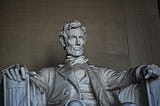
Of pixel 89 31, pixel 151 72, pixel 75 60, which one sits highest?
pixel 89 31

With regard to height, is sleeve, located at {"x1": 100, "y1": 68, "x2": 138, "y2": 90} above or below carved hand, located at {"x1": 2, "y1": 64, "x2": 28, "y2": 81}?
below

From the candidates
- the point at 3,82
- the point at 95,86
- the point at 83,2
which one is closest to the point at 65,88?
the point at 95,86

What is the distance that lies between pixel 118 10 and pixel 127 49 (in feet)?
1.41

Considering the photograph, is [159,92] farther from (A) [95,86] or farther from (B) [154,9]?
(B) [154,9]

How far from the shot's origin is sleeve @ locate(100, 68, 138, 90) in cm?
476

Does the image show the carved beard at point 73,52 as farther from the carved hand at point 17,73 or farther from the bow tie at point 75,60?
the carved hand at point 17,73

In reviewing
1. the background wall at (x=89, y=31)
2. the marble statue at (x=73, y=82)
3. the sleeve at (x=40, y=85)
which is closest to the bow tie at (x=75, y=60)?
the marble statue at (x=73, y=82)

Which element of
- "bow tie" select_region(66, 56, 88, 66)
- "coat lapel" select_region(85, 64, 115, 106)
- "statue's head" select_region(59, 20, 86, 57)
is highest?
"statue's head" select_region(59, 20, 86, 57)

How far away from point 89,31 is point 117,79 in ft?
4.77

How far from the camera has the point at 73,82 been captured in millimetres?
4758

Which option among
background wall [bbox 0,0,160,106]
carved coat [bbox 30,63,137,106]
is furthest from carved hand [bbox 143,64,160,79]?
background wall [bbox 0,0,160,106]

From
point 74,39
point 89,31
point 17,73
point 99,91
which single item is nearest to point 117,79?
point 99,91

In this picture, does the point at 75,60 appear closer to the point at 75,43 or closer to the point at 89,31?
the point at 75,43

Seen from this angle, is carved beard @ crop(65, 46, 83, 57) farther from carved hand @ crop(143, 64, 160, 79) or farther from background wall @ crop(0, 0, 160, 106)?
background wall @ crop(0, 0, 160, 106)
